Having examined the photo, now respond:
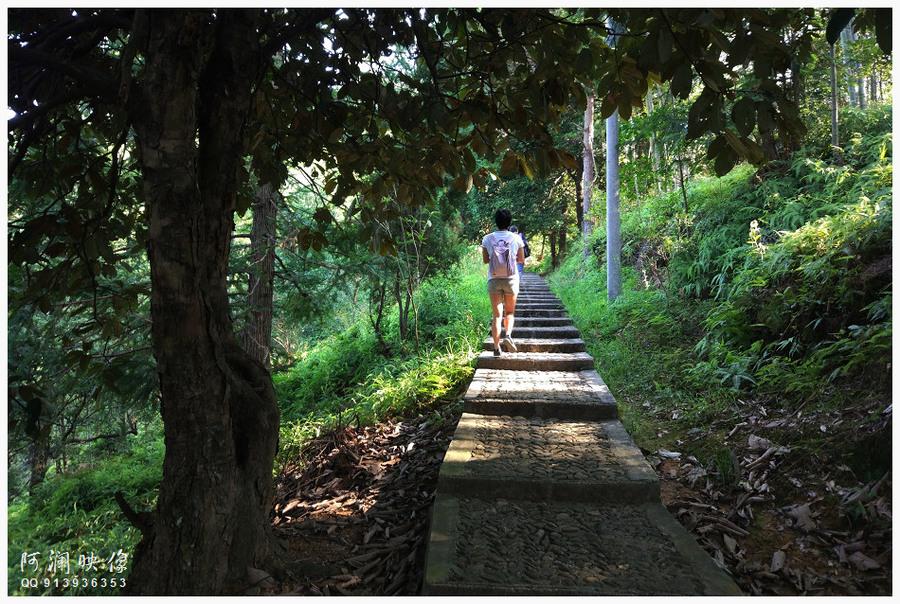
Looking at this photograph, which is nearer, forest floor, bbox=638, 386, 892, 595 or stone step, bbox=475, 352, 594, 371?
forest floor, bbox=638, 386, 892, 595

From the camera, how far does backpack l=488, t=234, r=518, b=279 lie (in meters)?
5.91

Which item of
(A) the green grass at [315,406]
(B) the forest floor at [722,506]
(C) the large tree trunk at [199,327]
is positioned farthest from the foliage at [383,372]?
(C) the large tree trunk at [199,327]

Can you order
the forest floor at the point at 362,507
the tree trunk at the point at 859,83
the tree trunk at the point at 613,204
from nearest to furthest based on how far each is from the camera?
the forest floor at the point at 362,507 → the tree trunk at the point at 859,83 → the tree trunk at the point at 613,204

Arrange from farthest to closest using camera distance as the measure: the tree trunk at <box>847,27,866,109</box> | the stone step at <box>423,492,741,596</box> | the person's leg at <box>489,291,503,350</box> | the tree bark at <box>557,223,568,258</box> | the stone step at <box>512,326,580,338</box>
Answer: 1. the tree bark at <box>557,223,568,258</box>
2. the tree trunk at <box>847,27,866,109</box>
3. the stone step at <box>512,326,580,338</box>
4. the person's leg at <box>489,291,503,350</box>
5. the stone step at <box>423,492,741,596</box>

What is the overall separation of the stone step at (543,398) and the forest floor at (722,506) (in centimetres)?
41

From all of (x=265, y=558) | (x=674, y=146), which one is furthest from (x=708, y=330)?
(x=265, y=558)

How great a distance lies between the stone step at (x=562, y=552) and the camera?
6.88ft

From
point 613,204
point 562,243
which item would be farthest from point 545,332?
point 562,243

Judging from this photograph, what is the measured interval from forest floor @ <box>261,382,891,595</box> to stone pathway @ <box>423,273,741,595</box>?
0.25 metres

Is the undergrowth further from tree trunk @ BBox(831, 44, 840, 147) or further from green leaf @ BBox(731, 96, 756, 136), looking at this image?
green leaf @ BBox(731, 96, 756, 136)

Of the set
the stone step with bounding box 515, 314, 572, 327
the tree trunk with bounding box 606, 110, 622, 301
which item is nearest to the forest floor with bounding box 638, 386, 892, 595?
the stone step with bounding box 515, 314, 572, 327

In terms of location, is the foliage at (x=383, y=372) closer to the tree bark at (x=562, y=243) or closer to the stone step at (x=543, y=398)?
the stone step at (x=543, y=398)

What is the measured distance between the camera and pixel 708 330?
5695mm

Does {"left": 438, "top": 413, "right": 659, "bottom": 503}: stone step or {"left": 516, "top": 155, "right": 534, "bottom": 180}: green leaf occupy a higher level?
{"left": 516, "top": 155, "right": 534, "bottom": 180}: green leaf
